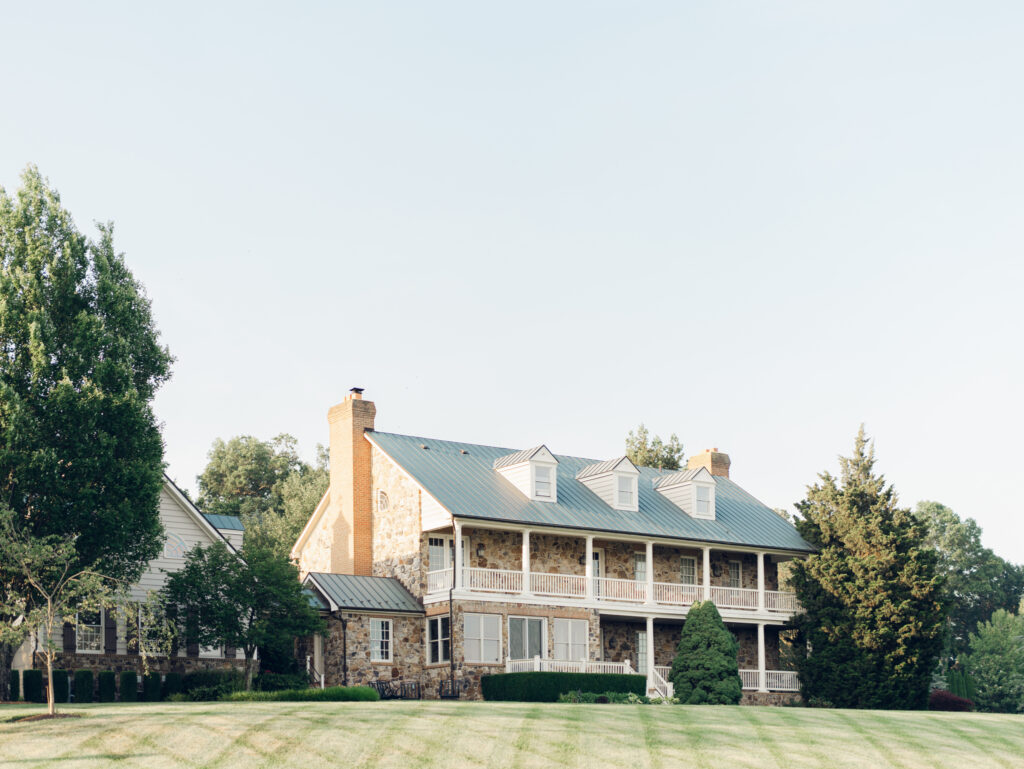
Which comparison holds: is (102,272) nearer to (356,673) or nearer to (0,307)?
(0,307)

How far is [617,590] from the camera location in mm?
40469

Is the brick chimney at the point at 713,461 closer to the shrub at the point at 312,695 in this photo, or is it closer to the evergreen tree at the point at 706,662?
the evergreen tree at the point at 706,662

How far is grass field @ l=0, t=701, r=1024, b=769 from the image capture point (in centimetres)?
2031

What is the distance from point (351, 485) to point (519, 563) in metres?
6.15

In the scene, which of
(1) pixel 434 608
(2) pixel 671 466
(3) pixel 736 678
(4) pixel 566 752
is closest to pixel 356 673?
(1) pixel 434 608

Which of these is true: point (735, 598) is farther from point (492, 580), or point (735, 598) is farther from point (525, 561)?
point (492, 580)

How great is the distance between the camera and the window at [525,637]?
37.9m

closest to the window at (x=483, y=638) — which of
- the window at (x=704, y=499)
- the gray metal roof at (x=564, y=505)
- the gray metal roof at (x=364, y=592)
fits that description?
the gray metal roof at (x=364, y=592)

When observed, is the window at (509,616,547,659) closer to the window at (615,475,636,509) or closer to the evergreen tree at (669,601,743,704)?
the evergreen tree at (669,601,743,704)

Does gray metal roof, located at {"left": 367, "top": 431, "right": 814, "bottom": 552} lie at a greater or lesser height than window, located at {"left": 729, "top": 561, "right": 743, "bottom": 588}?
greater

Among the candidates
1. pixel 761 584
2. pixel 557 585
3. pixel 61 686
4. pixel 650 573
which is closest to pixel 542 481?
pixel 557 585

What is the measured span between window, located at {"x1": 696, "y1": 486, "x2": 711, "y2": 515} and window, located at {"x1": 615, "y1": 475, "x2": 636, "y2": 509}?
9.52ft

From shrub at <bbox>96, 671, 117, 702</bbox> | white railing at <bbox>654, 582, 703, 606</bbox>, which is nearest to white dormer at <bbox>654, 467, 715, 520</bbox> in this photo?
white railing at <bbox>654, 582, 703, 606</bbox>

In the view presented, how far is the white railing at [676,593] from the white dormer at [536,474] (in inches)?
172
